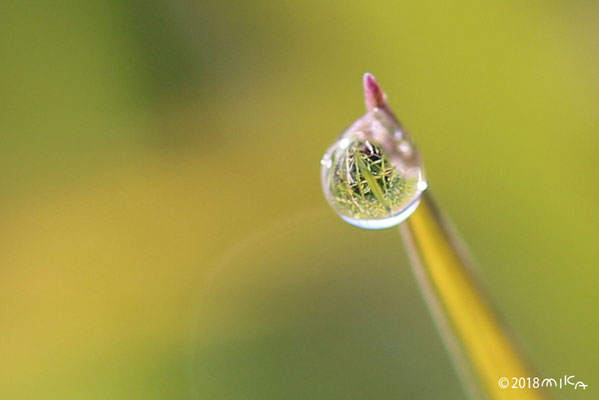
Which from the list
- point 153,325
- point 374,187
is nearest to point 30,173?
point 153,325

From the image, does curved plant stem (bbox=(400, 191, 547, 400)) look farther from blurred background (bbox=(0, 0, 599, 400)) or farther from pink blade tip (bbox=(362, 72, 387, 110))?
blurred background (bbox=(0, 0, 599, 400))

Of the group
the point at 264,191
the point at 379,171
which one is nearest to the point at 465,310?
the point at 379,171

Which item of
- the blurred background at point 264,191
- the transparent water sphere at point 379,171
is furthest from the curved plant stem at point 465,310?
the blurred background at point 264,191

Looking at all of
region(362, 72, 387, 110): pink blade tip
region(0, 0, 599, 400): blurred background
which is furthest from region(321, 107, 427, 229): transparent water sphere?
region(0, 0, 599, 400): blurred background

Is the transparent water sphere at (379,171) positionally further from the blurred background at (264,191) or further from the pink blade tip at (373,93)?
the blurred background at (264,191)

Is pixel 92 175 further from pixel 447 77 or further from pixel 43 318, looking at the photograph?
pixel 447 77
